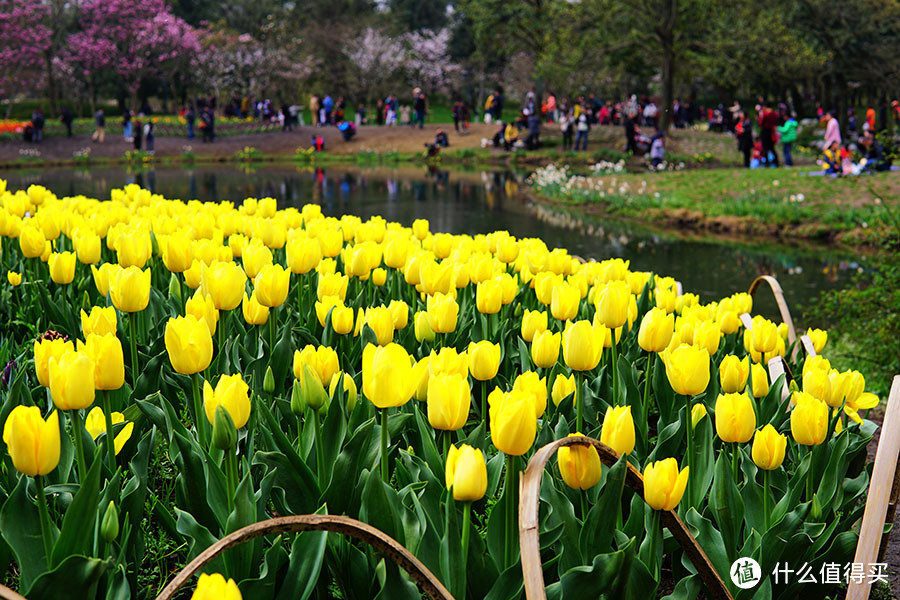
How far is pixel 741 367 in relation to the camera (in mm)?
2227

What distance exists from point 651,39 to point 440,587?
32.7 m

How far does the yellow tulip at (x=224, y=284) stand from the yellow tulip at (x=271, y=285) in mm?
95

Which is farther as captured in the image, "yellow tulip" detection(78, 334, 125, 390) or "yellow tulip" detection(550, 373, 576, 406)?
"yellow tulip" detection(550, 373, 576, 406)

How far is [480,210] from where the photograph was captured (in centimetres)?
1862

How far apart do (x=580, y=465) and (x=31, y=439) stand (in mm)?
900

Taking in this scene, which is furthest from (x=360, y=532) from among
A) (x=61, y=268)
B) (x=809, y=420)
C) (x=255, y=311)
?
(x=61, y=268)

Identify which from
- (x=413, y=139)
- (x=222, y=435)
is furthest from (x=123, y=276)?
(x=413, y=139)

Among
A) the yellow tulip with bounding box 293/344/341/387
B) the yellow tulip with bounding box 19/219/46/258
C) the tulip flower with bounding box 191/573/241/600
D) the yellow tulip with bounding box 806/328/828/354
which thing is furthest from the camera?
the yellow tulip with bounding box 19/219/46/258

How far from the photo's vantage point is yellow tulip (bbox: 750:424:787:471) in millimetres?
1765

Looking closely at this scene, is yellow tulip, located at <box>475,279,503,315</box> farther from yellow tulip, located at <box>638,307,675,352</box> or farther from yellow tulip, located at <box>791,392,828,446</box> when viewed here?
yellow tulip, located at <box>791,392,828,446</box>

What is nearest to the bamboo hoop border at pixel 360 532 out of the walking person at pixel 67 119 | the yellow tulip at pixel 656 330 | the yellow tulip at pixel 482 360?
the yellow tulip at pixel 482 360

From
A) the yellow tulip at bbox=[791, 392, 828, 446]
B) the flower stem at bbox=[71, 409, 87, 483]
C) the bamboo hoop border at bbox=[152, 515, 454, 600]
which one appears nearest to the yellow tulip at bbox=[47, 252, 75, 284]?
the flower stem at bbox=[71, 409, 87, 483]

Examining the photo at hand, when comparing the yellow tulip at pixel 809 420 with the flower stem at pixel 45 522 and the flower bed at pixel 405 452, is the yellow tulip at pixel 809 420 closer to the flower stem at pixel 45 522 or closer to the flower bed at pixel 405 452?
the flower bed at pixel 405 452

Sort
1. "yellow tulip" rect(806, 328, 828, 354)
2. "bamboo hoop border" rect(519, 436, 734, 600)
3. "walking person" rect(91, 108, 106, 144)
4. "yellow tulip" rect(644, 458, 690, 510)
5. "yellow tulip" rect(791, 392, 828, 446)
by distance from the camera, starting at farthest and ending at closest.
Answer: "walking person" rect(91, 108, 106, 144), "yellow tulip" rect(806, 328, 828, 354), "yellow tulip" rect(791, 392, 828, 446), "yellow tulip" rect(644, 458, 690, 510), "bamboo hoop border" rect(519, 436, 734, 600)
